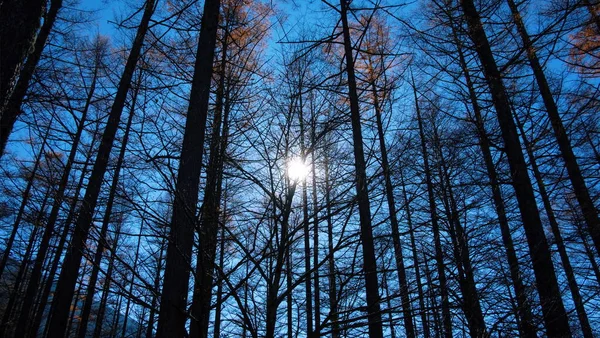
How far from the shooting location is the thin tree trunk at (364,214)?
2.30 meters

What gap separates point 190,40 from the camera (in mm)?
6117

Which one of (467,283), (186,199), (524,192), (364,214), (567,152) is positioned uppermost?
(567,152)

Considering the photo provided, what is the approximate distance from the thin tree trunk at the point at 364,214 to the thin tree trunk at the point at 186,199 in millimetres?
1168

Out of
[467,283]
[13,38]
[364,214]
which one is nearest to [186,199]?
[364,214]

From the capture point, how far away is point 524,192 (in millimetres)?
4859

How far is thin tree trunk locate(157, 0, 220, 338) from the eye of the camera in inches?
89.8

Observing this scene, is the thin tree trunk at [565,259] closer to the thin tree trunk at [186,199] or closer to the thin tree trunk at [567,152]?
the thin tree trunk at [567,152]

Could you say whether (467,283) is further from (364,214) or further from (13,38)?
(13,38)

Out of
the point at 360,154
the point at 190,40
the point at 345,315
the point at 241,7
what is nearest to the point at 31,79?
the point at 190,40

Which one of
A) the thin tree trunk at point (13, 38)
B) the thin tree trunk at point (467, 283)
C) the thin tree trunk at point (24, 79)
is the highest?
the thin tree trunk at point (24, 79)

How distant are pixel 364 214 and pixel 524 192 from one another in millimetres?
3154

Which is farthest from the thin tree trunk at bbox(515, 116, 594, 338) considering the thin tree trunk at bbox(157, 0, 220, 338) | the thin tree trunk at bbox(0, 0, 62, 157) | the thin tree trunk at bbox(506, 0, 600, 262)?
the thin tree trunk at bbox(0, 0, 62, 157)

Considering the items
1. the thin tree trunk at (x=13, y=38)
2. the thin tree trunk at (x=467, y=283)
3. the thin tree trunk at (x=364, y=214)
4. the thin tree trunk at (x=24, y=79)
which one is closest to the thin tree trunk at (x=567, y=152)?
the thin tree trunk at (x=364, y=214)

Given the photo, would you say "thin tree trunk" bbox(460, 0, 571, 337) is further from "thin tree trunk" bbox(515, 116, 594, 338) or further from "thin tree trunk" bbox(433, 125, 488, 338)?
"thin tree trunk" bbox(433, 125, 488, 338)
